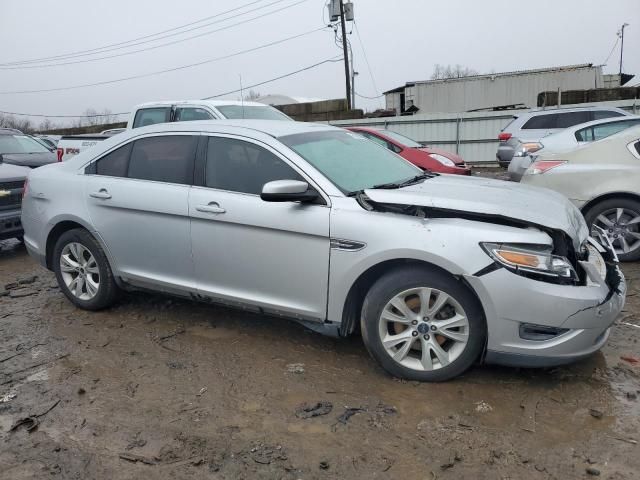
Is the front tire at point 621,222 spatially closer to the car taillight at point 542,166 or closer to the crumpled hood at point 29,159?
the car taillight at point 542,166

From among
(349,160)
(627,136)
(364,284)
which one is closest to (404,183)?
(349,160)

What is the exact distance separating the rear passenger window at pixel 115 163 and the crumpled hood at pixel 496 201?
7.34 feet

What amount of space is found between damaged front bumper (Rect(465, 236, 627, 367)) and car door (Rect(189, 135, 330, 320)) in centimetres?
103

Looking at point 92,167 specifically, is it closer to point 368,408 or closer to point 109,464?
point 109,464

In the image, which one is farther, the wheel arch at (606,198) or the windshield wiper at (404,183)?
A: the wheel arch at (606,198)

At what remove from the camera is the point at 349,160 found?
408 cm

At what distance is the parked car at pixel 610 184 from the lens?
5.66 metres

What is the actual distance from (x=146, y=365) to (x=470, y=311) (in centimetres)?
226

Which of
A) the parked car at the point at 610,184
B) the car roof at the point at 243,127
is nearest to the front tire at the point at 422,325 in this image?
the car roof at the point at 243,127

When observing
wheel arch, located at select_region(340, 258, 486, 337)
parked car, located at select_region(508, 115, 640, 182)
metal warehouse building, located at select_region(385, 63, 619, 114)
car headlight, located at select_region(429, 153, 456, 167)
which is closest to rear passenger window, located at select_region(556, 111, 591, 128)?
car headlight, located at select_region(429, 153, 456, 167)

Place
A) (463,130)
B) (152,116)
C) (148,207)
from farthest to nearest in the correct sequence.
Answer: (463,130), (152,116), (148,207)

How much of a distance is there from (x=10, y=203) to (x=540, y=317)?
679 centimetres

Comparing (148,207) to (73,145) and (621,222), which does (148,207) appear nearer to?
(621,222)

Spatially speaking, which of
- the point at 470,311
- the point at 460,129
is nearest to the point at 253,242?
the point at 470,311
